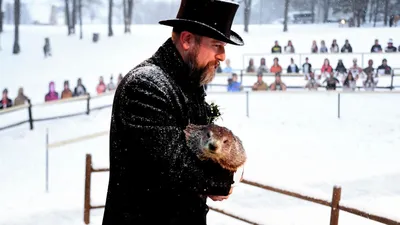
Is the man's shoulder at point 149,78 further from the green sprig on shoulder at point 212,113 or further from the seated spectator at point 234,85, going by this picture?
the seated spectator at point 234,85

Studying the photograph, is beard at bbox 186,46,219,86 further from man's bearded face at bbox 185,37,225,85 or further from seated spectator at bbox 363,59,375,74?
seated spectator at bbox 363,59,375,74

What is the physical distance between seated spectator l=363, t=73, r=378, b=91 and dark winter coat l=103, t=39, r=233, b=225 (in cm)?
967

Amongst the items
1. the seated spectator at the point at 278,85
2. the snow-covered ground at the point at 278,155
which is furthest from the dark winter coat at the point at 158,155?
the seated spectator at the point at 278,85

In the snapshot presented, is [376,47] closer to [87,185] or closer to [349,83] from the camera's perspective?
[349,83]

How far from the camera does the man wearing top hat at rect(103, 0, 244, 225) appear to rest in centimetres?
129

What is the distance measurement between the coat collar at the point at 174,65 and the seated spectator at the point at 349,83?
10.1m

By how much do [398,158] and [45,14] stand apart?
2921 cm

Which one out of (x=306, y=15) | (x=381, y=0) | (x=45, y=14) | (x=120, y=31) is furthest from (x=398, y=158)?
(x=45, y=14)

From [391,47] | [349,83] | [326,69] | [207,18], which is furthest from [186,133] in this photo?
[326,69]

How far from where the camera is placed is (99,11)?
3253 cm

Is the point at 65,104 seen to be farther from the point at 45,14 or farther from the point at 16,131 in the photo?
the point at 45,14

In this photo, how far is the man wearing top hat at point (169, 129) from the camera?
129 centimetres

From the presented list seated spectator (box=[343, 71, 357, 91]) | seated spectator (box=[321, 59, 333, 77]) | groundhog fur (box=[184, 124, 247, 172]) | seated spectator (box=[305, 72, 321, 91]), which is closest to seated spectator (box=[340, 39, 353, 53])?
seated spectator (box=[321, 59, 333, 77])

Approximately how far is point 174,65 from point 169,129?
0.26m
